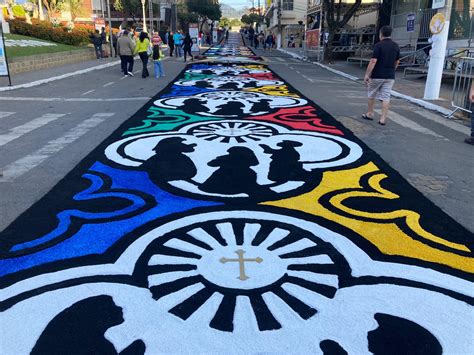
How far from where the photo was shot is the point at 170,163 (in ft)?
19.5

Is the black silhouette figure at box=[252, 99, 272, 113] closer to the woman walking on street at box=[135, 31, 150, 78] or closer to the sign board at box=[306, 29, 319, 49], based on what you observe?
the woman walking on street at box=[135, 31, 150, 78]

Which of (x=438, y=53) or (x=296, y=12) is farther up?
(x=296, y=12)

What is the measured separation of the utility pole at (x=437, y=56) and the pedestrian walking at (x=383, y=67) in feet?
12.0

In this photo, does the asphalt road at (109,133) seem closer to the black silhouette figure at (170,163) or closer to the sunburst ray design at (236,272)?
the black silhouette figure at (170,163)

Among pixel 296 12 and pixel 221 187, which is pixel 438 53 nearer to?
pixel 221 187

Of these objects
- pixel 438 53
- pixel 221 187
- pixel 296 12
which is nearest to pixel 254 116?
pixel 221 187

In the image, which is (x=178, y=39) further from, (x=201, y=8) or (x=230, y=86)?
(x=201, y=8)

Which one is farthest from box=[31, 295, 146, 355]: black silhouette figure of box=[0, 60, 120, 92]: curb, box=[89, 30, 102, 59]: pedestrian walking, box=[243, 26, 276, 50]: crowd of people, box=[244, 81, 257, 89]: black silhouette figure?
box=[243, 26, 276, 50]: crowd of people

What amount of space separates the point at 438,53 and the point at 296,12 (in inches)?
2324

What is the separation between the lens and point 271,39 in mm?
46188

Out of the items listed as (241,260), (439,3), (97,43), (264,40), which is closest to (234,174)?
(241,260)

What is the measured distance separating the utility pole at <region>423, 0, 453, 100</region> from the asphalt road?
36.5 inches

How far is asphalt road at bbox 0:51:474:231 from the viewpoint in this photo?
5055mm

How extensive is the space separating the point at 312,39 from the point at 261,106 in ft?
72.8
